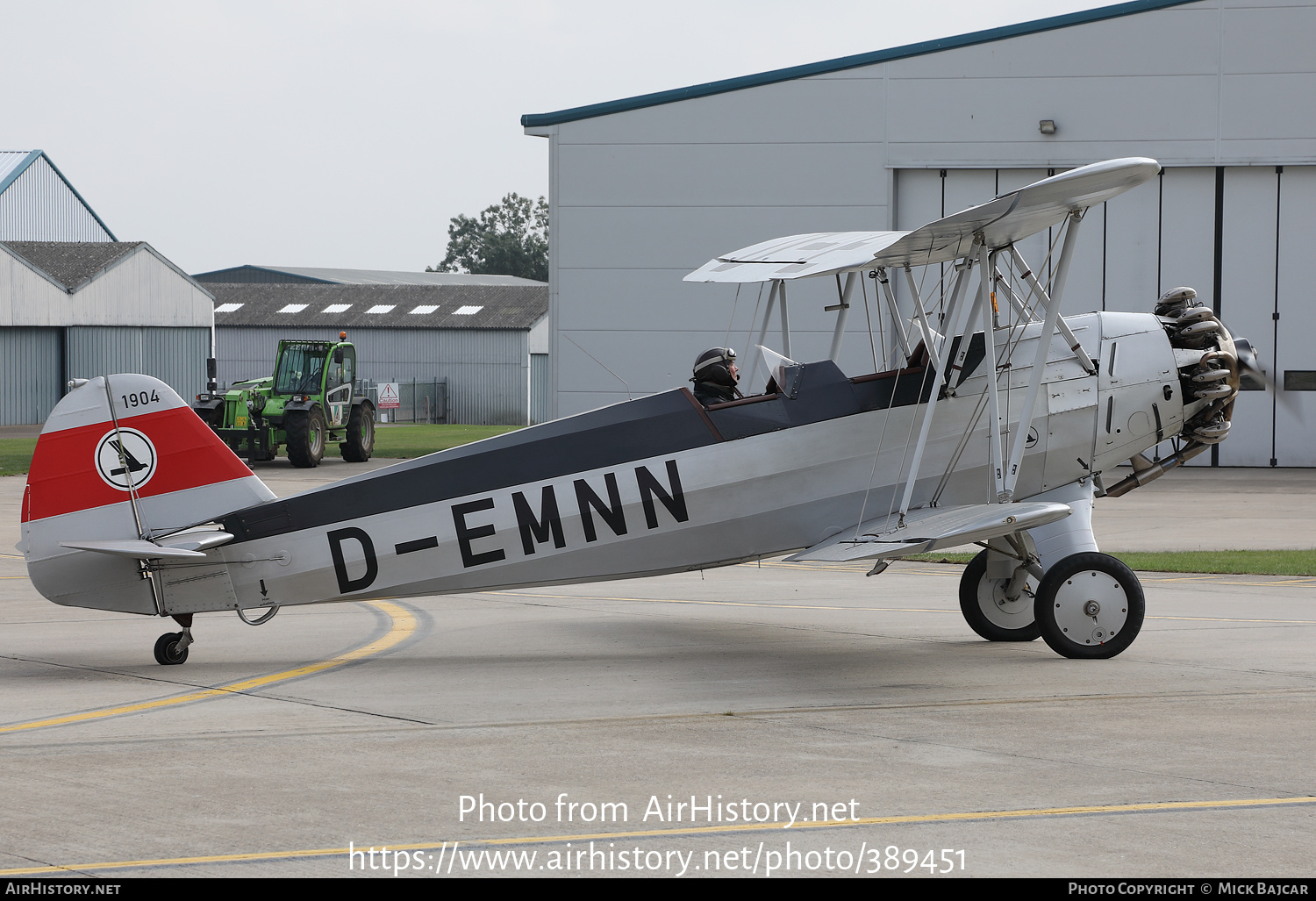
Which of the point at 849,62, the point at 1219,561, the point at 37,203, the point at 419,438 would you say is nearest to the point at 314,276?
the point at 37,203

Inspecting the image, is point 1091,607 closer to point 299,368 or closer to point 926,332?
point 926,332

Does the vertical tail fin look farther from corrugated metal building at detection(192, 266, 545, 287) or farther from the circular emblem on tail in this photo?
corrugated metal building at detection(192, 266, 545, 287)

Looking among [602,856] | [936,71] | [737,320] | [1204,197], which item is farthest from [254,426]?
[602,856]

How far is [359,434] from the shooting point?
34.6 meters

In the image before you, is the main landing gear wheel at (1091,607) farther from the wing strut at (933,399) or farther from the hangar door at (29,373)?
the hangar door at (29,373)

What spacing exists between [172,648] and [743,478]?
13.8ft

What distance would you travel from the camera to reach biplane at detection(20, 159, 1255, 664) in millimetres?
9438

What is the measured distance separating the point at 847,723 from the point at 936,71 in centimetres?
2541

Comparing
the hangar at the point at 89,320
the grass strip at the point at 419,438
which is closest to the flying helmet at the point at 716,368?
the grass strip at the point at 419,438

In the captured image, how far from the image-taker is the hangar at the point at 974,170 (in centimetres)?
2992

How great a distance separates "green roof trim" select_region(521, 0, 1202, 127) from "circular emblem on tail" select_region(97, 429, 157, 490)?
78.5 ft

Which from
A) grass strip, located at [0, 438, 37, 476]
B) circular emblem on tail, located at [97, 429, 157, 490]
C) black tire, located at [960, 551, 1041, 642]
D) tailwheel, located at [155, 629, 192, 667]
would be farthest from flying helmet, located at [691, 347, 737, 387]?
grass strip, located at [0, 438, 37, 476]

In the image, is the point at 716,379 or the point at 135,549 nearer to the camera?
the point at 135,549
